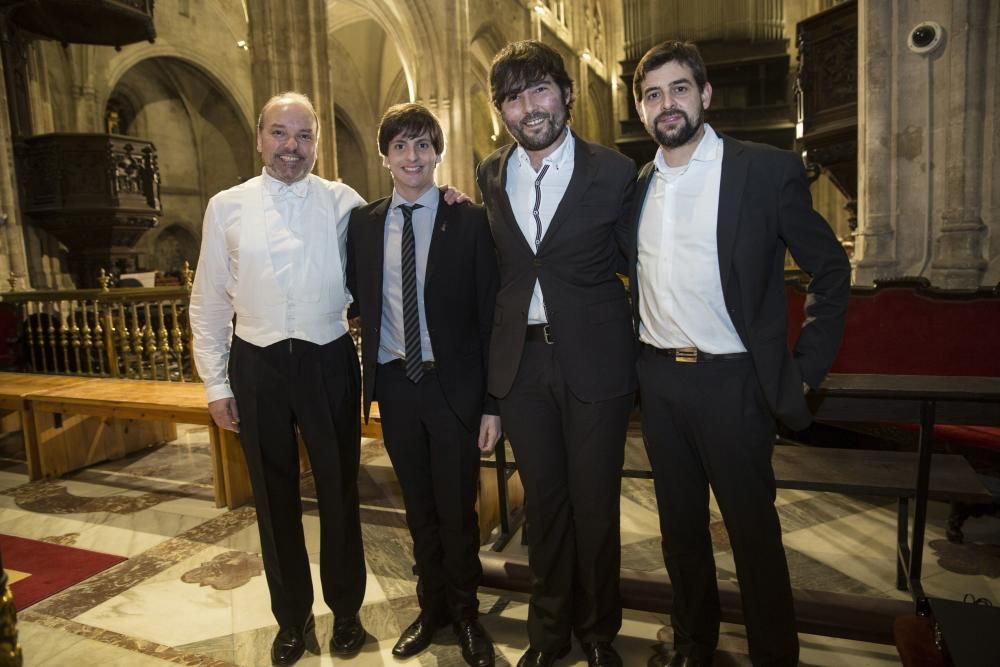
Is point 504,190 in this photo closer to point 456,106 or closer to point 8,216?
point 8,216

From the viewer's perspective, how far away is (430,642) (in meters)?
2.30

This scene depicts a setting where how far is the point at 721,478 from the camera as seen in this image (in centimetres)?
178

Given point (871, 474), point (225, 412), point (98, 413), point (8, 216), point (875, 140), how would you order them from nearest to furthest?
1. point (225, 412)
2. point (871, 474)
3. point (98, 413)
4. point (875, 140)
5. point (8, 216)

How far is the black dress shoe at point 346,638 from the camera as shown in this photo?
227cm

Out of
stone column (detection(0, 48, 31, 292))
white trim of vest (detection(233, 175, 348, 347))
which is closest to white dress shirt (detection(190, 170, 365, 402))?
white trim of vest (detection(233, 175, 348, 347))

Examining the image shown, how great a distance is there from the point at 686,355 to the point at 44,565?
3151 millimetres

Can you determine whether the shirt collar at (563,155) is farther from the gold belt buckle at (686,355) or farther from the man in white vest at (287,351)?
the man in white vest at (287,351)

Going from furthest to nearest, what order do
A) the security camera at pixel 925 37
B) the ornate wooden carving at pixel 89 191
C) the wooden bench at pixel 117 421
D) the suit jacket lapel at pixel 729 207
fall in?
the ornate wooden carving at pixel 89 191 < the security camera at pixel 925 37 < the wooden bench at pixel 117 421 < the suit jacket lapel at pixel 729 207

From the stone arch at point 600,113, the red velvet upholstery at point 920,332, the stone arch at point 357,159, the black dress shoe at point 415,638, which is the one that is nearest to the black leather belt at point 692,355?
the black dress shoe at point 415,638

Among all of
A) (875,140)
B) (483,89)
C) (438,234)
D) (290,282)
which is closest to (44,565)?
(290,282)

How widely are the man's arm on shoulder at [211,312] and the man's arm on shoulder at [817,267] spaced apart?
173 centimetres

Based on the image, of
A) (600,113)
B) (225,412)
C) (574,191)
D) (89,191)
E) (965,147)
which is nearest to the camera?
(574,191)

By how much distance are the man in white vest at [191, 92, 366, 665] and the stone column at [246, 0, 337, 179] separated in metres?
6.72

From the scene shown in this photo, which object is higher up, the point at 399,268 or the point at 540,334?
the point at 399,268
